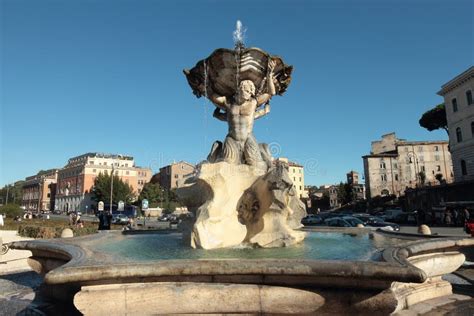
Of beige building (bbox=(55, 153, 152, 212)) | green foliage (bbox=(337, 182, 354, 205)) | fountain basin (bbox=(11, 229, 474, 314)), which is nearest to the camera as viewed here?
fountain basin (bbox=(11, 229, 474, 314))

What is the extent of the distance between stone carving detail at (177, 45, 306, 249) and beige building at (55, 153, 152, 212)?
8780 cm

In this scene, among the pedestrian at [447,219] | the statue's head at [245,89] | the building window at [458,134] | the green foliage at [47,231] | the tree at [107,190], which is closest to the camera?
the statue's head at [245,89]

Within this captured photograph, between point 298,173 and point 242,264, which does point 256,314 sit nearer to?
point 242,264


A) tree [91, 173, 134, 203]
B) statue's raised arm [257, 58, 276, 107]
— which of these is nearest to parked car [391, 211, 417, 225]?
statue's raised arm [257, 58, 276, 107]

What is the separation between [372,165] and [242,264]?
75.1 meters

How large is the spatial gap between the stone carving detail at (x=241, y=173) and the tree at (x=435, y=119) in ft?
190

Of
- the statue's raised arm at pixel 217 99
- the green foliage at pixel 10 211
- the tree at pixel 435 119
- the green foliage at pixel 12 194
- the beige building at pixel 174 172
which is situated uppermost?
the tree at pixel 435 119

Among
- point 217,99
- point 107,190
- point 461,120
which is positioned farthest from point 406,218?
point 107,190

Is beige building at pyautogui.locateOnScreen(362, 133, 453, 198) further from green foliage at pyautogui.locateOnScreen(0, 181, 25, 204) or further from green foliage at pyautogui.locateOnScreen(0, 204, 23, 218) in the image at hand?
green foliage at pyautogui.locateOnScreen(0, 181, 25, 204)

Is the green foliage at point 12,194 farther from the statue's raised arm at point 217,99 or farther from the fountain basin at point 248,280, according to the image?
the fountain basin at point 248,280

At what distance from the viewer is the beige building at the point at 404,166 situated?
72938 mm

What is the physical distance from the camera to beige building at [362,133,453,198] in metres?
72.9

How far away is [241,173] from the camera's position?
7848 mm

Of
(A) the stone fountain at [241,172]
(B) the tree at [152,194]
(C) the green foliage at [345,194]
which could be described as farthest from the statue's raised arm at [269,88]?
(B) the tree at [152,194]
